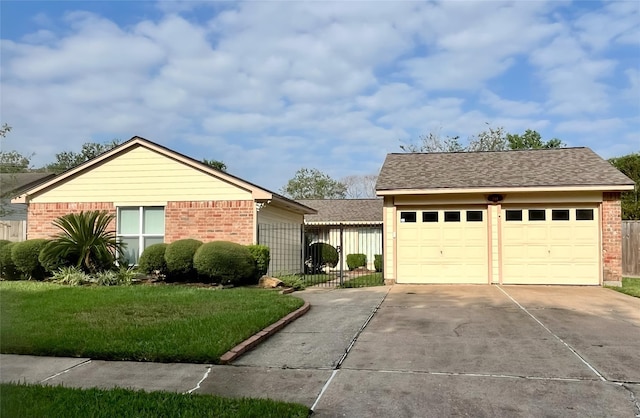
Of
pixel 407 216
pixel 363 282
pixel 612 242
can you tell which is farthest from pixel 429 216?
pixel 612 242

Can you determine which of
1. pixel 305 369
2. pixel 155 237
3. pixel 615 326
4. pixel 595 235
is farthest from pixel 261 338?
pixel 595 235

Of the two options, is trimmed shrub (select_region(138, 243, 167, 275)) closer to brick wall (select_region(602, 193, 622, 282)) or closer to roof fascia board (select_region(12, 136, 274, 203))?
roof fascia board (select_region(12, 136, 274, 203))

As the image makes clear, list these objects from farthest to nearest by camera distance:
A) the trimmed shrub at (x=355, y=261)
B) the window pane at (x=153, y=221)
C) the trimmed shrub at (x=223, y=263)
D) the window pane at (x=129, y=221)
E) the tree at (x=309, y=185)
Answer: the tree at (x=309, y=185), the trimmed shrub at (x=355, y=261), the window pane at (x=129, y=221), the window pane at (x=153, y=221), the trimmed shrub at (x=223, y=263)

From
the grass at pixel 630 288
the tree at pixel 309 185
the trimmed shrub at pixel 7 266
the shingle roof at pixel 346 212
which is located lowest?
the grass at pixel 630 288

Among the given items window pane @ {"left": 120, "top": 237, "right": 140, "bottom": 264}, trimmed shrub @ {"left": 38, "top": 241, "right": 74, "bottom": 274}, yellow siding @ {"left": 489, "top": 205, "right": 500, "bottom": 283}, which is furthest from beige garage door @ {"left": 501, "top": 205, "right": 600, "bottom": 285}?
trimmed shrub @ {"left": 38, "top": 241, "right": 74, "bottom": 274}

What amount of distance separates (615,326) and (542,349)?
7.88 ft

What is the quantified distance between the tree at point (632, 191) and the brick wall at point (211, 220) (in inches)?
713

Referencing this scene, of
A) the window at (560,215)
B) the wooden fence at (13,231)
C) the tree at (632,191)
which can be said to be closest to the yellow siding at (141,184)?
the wooden fence at (13,231)

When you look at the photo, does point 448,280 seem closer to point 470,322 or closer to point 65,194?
point 470,322

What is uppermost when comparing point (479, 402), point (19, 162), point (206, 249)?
point (19, 162)

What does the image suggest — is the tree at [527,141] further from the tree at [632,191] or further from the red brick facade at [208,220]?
the red brick facade at [208,220]

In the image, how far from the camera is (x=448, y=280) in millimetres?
14414

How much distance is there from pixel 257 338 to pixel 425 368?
241cm

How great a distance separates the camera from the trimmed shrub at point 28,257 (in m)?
14.3
